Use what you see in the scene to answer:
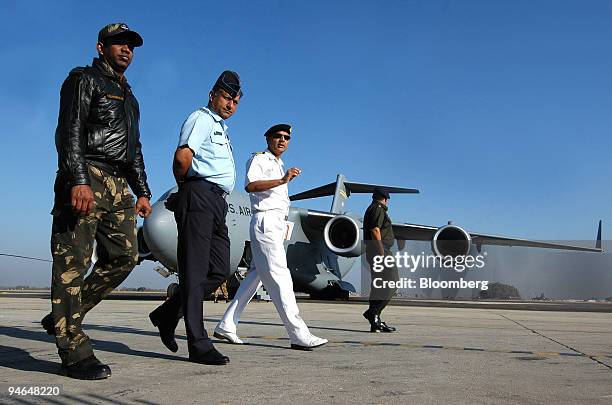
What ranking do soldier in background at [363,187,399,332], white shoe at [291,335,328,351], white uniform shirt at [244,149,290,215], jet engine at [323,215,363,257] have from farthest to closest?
jet engine at [323,215,363,257] < soldier in background at [363,187,399,332] < white uniform shirt at [244,149,290,215] < white shoe at [291,335,328,351]

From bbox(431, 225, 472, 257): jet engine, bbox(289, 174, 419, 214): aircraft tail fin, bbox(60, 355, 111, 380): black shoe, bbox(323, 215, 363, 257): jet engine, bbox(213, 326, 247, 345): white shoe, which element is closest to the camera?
bbox(60, 355, 111, 380): black shoe

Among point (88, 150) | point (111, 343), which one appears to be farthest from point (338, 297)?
point (88, 150)

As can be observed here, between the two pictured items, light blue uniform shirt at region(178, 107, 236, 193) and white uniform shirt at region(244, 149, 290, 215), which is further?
white uniform shirt at region(244, 149, 290, 215)

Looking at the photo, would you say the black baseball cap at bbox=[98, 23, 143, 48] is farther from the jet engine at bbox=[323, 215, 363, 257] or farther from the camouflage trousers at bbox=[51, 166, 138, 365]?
the jet engine at bbox=[323, 215, 363, 257]

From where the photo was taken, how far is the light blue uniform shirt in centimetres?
368

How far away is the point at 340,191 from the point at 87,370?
65.4ft

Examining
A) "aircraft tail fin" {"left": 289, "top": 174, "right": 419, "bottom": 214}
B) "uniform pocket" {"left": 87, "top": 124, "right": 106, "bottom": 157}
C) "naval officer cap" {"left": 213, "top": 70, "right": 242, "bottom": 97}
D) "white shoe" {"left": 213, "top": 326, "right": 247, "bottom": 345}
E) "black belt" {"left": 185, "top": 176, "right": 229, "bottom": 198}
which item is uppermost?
"aircraft tail fin" {"left": 289, "top": 174, "right": 419, "bottom": 214}

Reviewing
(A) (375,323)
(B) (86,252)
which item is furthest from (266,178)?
(A) (375,323)

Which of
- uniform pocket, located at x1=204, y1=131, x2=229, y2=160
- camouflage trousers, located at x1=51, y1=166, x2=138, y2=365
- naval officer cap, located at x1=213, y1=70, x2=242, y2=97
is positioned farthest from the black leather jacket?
naval officer cap, located at x1=213, y1=70, x2=242, y2=97

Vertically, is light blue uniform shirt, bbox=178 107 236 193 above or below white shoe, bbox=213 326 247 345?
above

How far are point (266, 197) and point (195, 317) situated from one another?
45.3 inches

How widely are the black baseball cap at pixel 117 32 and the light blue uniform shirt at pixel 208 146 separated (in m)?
0.60

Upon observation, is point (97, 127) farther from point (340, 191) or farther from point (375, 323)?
point (340, 191)

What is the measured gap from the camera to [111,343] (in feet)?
14.2
